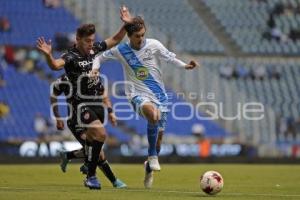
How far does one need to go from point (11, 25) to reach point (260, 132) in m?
10.5

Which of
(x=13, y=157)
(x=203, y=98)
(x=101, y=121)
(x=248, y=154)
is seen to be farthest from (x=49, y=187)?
(x=203, y=98)

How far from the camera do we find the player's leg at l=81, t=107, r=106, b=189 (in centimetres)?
1211

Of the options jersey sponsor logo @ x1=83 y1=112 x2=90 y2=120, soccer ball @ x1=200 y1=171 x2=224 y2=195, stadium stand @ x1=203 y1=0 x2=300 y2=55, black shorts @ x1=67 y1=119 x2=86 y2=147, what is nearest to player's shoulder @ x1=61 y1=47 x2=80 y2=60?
jersey sponsor logo @ x1=83 y1=112 x2=90 y2=120

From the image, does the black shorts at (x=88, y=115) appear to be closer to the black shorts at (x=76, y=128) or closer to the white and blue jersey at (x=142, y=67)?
the black shorts at (x=76, y=128)

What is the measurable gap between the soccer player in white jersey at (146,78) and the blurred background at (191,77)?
12764mm

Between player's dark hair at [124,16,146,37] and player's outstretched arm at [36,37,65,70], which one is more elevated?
player's dark hair at [124,16,146,37]

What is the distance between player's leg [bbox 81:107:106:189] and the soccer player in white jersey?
108cm

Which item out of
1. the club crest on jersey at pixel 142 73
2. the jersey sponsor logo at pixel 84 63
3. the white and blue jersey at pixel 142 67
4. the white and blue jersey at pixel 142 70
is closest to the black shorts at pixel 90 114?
the jersey sponsor logo at pixel 84 63

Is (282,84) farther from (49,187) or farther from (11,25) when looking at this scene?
(49,187)

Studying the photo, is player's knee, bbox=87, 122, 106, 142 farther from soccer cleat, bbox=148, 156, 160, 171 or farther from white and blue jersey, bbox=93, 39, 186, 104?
white and blue jersey, bbox=93, 39, 186, 104

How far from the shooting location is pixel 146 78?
1336 cm

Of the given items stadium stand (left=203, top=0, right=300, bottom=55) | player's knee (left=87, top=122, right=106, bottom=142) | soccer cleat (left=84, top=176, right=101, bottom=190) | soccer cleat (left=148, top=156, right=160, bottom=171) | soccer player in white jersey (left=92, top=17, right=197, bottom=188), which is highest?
stadium stand (left=203, top=0, right=300, bottom=55)

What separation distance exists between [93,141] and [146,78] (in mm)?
1755

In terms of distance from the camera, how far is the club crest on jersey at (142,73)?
13.4 m
